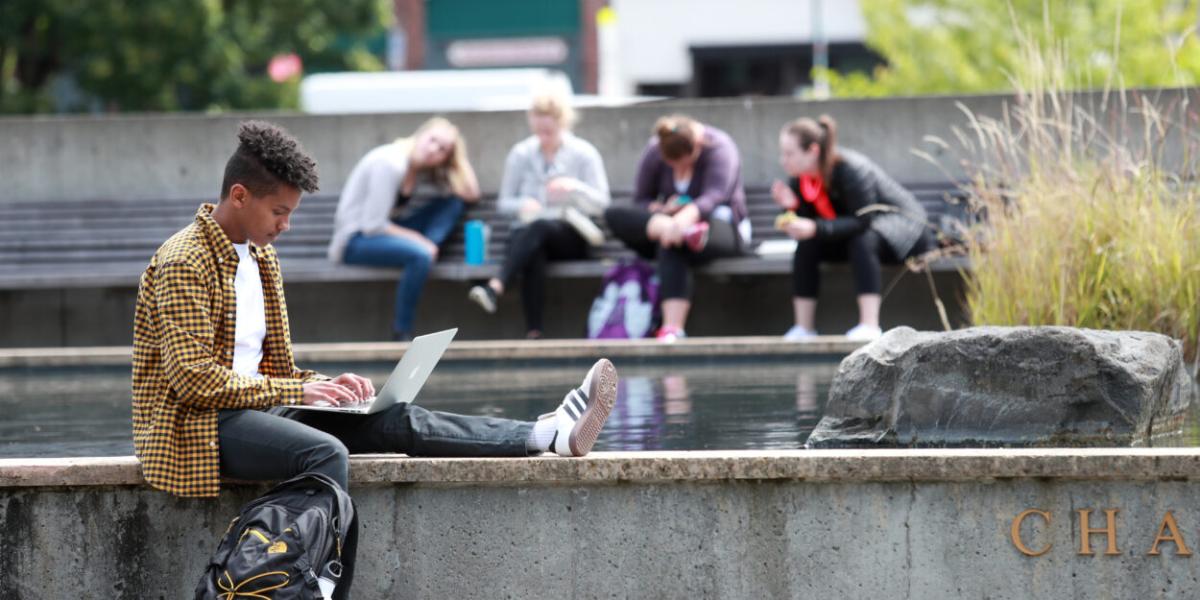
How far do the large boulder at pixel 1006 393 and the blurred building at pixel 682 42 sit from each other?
3218cm

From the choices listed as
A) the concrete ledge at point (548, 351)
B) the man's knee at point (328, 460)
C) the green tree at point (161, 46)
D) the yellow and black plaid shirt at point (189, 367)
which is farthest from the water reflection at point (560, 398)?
the green tree at point (161, 46)

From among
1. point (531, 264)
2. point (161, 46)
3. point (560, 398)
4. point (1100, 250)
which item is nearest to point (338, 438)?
point (560, 398)

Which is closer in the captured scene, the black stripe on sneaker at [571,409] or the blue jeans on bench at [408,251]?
the black stripe on sneaker at [571,409]

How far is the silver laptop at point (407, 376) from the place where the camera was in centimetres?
493

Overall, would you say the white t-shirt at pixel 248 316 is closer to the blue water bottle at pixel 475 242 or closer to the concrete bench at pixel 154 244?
the concrete bench at pixel 154 244

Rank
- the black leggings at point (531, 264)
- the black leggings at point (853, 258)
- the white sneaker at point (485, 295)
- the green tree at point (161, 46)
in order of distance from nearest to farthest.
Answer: the black leggings at point (853, 258) → the white sneaker at point (485, 295) → the black leggings at point (531, 264) → the green tree at point (161, 46)

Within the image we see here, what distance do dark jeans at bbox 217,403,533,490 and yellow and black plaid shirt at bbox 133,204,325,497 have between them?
0.17 ft

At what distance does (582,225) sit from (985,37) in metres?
16.6

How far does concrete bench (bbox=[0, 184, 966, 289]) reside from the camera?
11.6 m

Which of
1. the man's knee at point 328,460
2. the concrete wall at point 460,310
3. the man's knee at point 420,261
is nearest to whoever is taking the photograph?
the man's knee at point 328,460

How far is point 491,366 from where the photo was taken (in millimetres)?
8781

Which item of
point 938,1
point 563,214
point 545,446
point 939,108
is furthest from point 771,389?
point 938,1

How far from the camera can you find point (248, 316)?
16.6 ft

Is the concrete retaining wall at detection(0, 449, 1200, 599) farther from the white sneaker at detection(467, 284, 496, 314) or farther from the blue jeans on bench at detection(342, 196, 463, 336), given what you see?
the blue jeans on bench at detection(342, 196, 463, 336)
